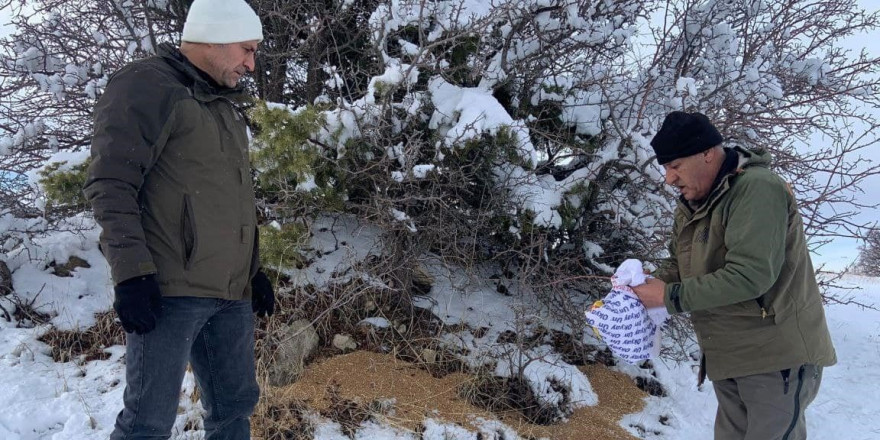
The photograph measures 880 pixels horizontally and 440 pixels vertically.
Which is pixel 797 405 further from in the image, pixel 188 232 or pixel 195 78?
pixel 195 78

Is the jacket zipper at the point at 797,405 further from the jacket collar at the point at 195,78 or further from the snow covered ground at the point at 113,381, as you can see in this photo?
the jacket collar at the point at 195,78

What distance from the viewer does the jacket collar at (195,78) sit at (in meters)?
2.09

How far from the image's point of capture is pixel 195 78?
82.4 inches

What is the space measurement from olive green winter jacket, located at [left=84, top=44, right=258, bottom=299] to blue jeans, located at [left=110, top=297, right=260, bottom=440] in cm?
10

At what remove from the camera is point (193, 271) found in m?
2.03

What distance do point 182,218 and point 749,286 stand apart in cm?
203

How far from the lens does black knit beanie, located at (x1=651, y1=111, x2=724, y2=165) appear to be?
2.18 meters

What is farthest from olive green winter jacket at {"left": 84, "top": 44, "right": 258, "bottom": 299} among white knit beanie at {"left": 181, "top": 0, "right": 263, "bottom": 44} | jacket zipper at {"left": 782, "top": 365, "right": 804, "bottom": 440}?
jacket zipper at {"left": 782, "top": 365, "right": 804, "bottom": 440}

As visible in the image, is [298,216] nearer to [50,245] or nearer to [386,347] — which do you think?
[386,347]

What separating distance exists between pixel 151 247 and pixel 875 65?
5.43 metres

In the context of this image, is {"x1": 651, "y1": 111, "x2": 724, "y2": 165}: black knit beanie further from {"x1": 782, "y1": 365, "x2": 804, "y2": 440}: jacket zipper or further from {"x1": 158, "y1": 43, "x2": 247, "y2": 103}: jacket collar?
{"x1": 158, "y1": 43, "x2": 247, "y2": 103}: jacket collar

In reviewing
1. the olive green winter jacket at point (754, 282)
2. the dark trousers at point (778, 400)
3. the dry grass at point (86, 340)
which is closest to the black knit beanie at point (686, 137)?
the olive green winter jacket at point (754, 282)

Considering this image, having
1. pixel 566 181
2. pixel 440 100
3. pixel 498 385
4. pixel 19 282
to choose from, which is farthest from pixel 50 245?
pixel 566 181

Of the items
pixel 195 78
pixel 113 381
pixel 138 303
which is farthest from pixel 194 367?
pixel 113 381
